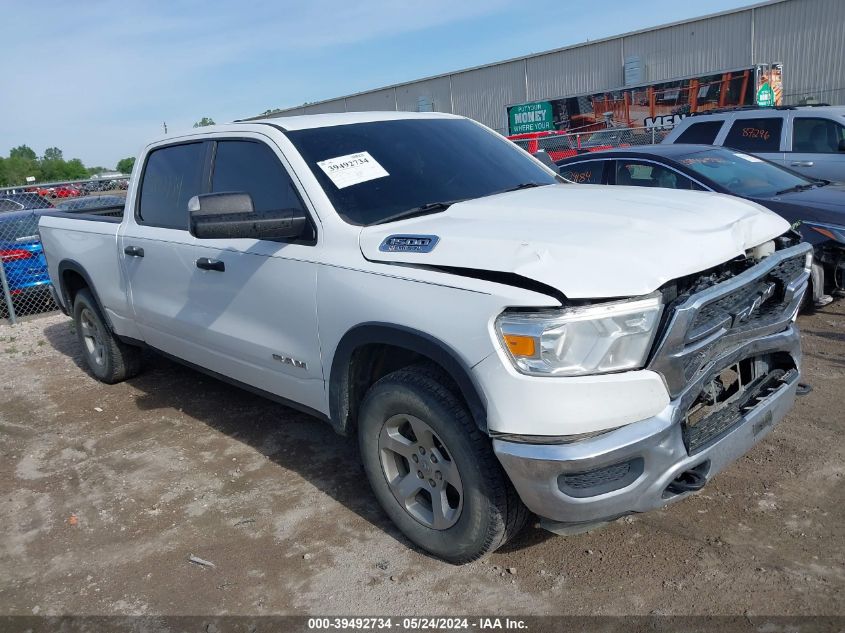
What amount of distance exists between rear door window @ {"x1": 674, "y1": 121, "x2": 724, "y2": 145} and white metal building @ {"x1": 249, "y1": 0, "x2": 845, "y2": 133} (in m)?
11.5

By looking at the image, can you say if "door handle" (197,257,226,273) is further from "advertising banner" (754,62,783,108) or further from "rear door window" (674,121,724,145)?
"advertising banner" (754,62,783,108)

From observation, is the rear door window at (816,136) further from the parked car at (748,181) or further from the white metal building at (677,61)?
the white metal building at (677,61)

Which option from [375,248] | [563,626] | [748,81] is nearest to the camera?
[563,626]

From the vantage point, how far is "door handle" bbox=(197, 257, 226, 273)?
13.5 ft

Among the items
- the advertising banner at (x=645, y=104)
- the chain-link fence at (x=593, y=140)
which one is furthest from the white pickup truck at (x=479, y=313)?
the advertising banner at (x=645, y=104)

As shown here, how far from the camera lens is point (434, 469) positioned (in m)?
3.15

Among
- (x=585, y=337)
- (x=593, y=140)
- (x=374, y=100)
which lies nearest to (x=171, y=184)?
(x=585, y=337)

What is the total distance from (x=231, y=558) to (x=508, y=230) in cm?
203

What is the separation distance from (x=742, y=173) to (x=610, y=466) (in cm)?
521

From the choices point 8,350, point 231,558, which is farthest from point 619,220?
point 8,350

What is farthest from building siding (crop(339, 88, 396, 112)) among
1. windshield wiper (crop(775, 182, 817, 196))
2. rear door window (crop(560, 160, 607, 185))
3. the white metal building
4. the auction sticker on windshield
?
the auction sticker on windshield

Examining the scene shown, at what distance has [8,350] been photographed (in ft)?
27.1

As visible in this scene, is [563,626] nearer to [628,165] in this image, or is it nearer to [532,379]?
[532,379]

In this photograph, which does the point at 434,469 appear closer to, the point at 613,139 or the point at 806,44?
the point at 613,139
